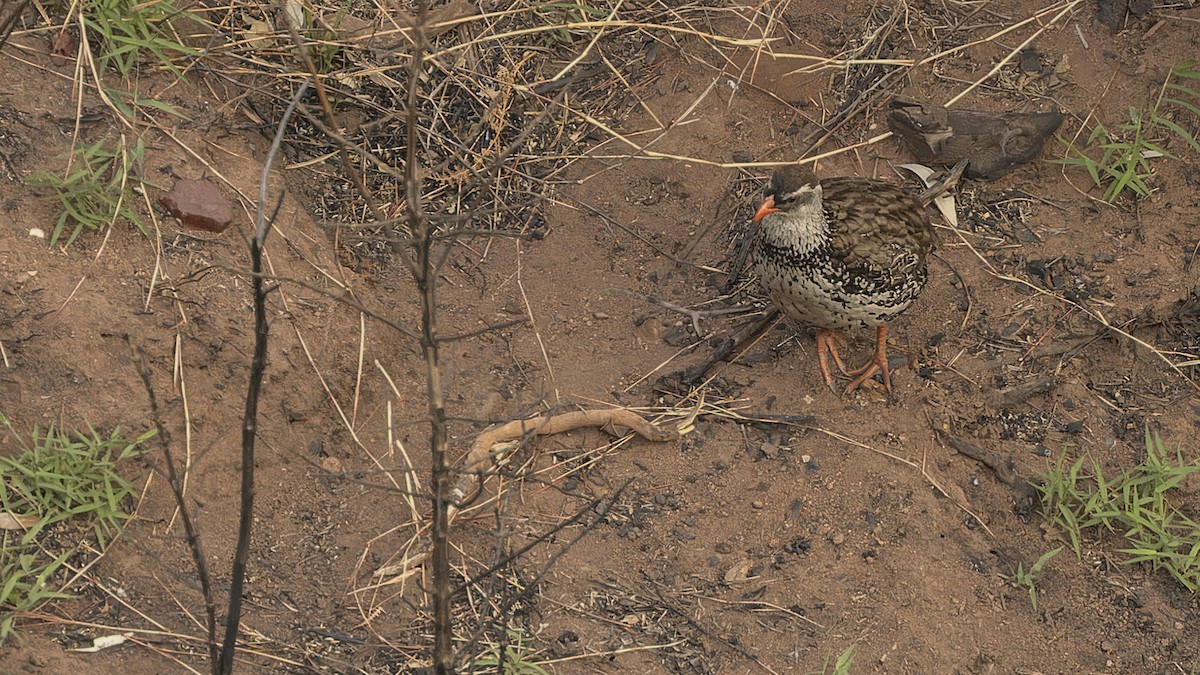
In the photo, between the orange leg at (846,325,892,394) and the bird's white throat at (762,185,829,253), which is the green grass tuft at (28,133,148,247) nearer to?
the bird's white throat at (762,185,829,253)

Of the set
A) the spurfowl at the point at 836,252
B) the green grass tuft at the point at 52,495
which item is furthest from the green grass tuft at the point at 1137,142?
the green grass tuft at the point at 52,495

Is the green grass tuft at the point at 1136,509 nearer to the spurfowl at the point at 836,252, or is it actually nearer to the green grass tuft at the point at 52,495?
the spurfowl at the point at 836,252

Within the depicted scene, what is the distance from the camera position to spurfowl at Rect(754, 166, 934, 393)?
4.19 m

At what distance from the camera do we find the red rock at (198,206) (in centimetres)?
432

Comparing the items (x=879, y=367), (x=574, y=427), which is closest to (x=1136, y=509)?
(x=879, y=367)

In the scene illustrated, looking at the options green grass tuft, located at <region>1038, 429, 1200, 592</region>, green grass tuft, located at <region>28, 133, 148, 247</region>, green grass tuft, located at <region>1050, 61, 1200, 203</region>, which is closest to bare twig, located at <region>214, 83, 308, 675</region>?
green grass tuft, located at <region>28, 133, 148, 247</region>

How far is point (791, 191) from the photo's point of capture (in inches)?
164

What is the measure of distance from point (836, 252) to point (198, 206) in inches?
88.7

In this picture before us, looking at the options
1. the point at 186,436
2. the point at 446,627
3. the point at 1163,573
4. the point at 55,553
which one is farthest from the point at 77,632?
the point at 1163,573

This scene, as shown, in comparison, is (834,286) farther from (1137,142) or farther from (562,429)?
(1137,142)

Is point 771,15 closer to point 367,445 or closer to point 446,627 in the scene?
point 367,445

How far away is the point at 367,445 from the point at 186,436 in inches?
24.1

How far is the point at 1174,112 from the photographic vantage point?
511 centimetres

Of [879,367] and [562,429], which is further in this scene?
[879,367]
